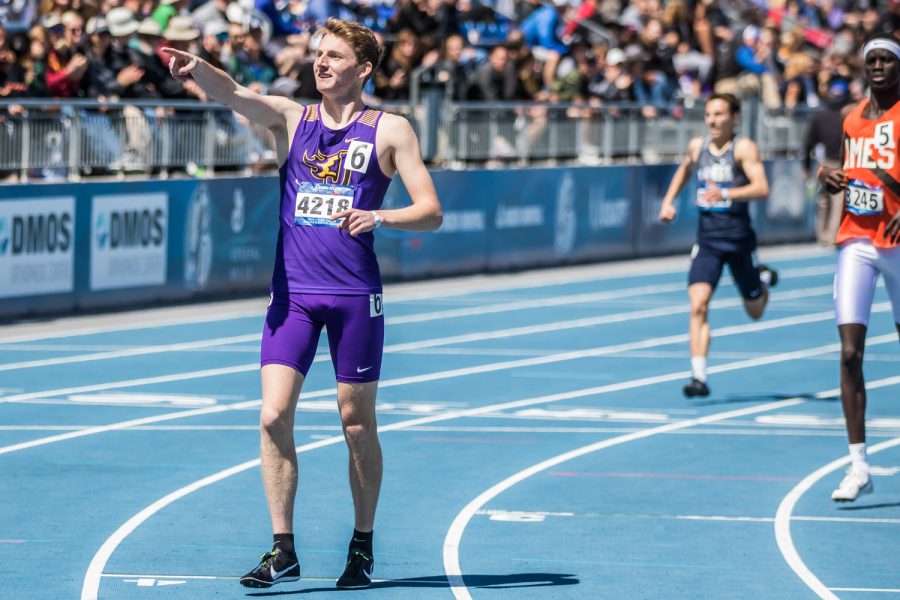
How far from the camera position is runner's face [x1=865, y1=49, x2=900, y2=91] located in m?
9.32

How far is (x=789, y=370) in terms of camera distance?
600 inches

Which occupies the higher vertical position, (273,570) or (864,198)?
(864,198)

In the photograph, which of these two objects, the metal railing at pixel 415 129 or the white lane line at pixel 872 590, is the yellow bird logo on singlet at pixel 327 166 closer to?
the white lane line at pixel 872 590

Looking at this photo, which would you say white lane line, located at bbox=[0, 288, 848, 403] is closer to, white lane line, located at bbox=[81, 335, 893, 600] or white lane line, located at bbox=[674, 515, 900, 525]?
white lane line, located at bbox=[81, 335, 893, 600]

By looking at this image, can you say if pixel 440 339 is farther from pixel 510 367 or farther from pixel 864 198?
pixel 864 198

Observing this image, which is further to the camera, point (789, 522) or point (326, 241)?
point (789, 522)

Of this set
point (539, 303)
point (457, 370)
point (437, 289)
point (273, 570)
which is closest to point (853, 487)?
point (273, 570)

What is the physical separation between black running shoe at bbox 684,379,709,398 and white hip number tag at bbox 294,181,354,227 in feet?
21.6

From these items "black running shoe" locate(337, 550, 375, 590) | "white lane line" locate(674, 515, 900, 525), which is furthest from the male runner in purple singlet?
"white lane line" locate(674, 515, 900, 525)

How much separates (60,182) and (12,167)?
728 millimetres

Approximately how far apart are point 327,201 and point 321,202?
0.03 metres

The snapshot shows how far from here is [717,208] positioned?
13523 mm

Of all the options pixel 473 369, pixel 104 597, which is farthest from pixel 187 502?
pixel 473 369

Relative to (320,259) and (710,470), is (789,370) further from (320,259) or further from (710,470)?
(320,259)
